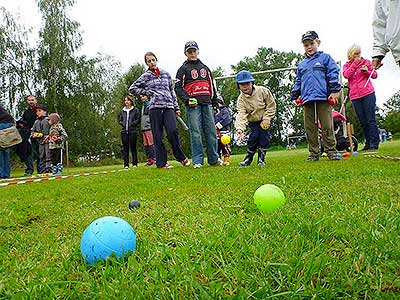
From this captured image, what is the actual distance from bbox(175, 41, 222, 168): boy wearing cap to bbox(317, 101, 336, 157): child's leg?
64.0 inches

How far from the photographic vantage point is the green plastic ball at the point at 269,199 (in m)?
2.39

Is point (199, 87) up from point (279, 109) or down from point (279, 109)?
down

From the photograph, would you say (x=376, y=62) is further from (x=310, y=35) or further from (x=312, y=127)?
(x=312, y=127)

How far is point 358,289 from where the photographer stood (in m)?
1.21

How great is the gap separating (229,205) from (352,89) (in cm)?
577

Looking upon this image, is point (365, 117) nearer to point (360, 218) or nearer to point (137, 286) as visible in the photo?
point (360, 218)

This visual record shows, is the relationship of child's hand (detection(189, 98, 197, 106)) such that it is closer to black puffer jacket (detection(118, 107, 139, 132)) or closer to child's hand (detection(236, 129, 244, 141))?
child's hand (detection(236, 129, 244, 141))

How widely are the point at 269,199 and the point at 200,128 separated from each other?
411 cm

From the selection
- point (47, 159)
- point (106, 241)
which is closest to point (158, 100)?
point (47, 159)

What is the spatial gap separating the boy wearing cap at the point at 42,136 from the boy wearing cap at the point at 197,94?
143 inches

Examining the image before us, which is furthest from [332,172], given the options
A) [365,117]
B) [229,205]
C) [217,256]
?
[365,117]

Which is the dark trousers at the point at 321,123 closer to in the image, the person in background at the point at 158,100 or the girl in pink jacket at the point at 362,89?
the girl in pink jacket at the point at 362,89

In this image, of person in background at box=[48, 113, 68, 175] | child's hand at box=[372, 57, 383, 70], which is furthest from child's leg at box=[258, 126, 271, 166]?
person in background at box=[48, 113, 68, 175]

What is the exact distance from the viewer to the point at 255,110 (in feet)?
20.2
